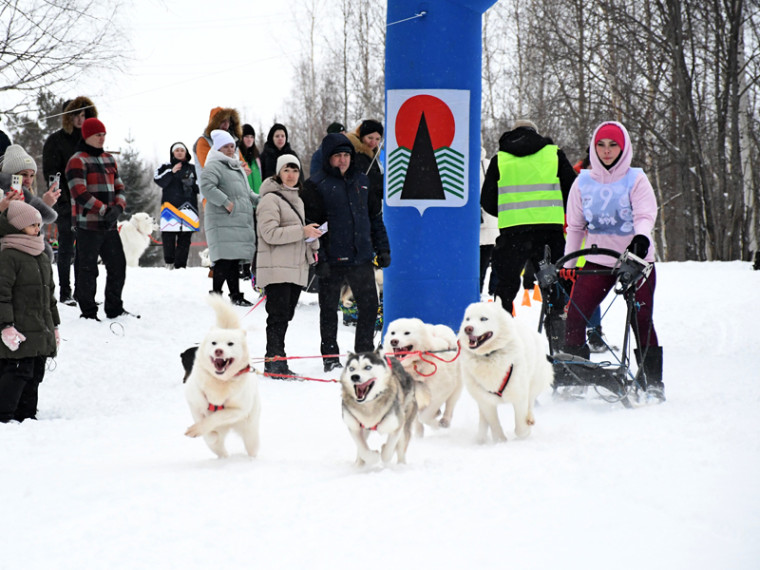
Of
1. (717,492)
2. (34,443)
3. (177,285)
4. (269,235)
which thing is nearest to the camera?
(717,492)

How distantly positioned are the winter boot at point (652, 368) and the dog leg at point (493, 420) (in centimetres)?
127

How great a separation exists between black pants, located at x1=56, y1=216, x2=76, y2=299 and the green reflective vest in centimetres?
449

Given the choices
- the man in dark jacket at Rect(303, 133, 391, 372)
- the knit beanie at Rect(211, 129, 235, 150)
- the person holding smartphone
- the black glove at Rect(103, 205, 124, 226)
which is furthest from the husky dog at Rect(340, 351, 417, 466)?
the knit beanie at Rect(211, 129, 235, 150)

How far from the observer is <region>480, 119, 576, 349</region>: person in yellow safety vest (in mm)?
5840

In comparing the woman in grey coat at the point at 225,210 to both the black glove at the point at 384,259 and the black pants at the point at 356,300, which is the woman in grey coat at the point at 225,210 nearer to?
the black pants at the point at 356,300

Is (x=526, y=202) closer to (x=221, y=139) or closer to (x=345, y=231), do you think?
(x=345, y=231)

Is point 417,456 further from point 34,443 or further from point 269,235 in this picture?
point 269,235

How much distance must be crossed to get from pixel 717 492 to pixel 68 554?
2.32 meters

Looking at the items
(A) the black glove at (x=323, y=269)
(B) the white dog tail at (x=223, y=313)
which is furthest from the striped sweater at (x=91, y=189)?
(B) the white dog tail at (x=223, y=313)

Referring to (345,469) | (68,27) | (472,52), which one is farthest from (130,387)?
(68,27)

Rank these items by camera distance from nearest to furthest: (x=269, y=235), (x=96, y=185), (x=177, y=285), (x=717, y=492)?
(x=717, y=492) < (x=269, y=235) < (x=96, y=185) < (x=177, y=285)

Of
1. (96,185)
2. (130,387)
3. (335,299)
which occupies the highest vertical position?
(96,185)

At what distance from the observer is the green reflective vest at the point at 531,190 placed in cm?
582

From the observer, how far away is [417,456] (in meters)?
3.79
